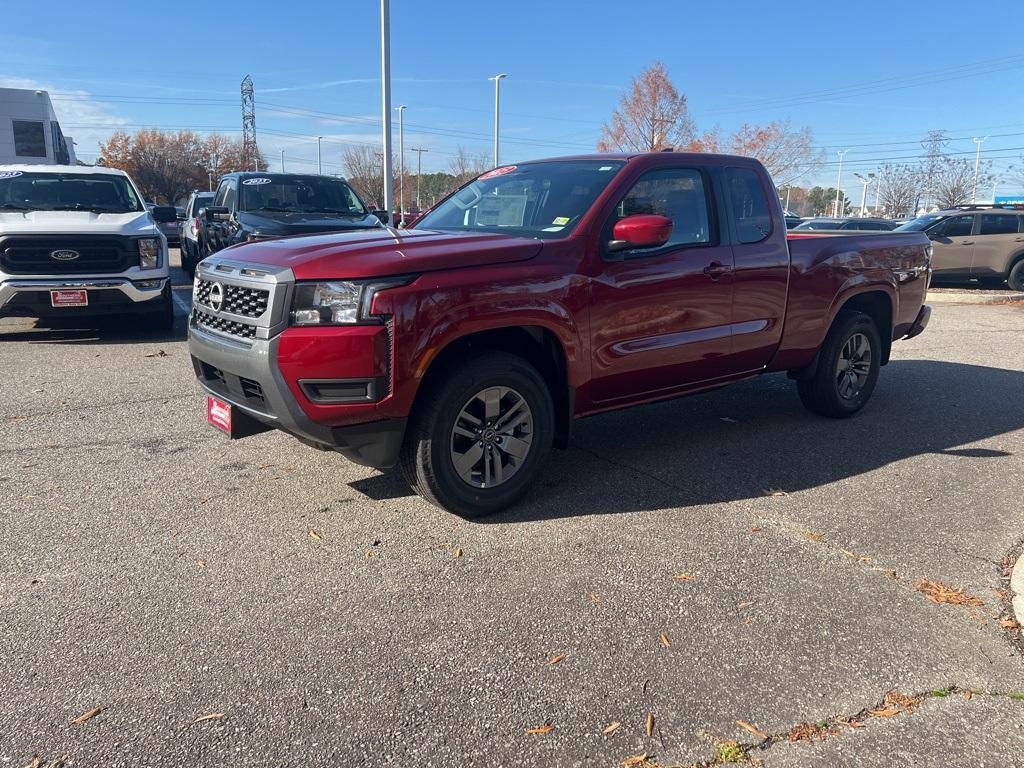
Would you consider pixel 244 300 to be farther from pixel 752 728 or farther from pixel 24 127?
pixel 24 127

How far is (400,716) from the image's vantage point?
2572mm

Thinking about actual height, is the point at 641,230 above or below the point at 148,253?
above

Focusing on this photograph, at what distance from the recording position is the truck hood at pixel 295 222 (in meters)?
9.87

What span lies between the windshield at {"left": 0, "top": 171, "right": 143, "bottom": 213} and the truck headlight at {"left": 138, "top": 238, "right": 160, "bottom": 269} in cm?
112

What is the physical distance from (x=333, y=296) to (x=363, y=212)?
26.3 feet

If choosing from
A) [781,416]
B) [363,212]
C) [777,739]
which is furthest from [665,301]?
[363,212]

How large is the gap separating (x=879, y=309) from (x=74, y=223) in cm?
803

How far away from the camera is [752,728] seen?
2557 mm

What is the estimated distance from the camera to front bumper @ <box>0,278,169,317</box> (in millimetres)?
7848

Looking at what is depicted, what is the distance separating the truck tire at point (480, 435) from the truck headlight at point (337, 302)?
21.3 inches

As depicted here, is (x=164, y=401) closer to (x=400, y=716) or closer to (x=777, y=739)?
(x=400, y=716)

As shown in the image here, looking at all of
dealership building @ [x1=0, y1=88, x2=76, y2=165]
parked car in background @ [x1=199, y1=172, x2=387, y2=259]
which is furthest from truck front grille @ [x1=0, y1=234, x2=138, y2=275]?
dealership building @ [x1=0, y1=88, x2=76, y2=165]

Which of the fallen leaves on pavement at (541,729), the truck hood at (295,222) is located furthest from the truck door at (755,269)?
the truck hood at (295,222)

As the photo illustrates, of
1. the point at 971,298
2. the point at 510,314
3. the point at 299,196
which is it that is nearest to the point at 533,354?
the point at 510,314
